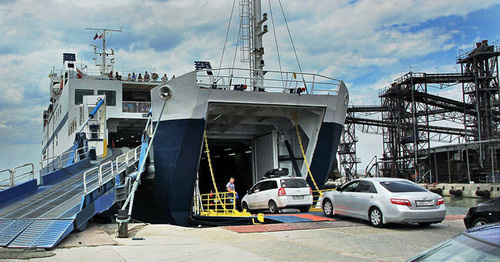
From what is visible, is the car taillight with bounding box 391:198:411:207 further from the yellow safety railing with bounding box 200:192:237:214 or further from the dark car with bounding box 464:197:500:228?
the yellow safety railing with bounding box 200:192:237:214

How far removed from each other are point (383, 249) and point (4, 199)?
1109 centimetres

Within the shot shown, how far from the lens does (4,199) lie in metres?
12.7

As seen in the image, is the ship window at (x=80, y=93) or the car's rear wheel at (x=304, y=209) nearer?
the car's rear wheel at (x=304, y=209)

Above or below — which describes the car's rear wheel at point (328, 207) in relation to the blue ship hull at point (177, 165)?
below

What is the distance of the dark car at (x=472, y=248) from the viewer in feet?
8.86

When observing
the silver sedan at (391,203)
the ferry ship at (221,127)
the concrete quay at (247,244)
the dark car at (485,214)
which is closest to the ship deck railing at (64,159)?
the ferry ship at (221,127)

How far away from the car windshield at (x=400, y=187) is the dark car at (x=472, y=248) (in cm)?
849

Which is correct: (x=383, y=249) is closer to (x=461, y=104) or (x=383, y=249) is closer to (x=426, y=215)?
(x=426, y=215)

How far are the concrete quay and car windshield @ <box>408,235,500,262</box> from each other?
4.54m

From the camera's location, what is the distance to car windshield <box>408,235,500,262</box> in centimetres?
269

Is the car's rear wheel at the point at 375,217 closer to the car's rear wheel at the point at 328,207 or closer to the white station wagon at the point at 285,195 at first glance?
the car's rear wheel at the point at 328,207

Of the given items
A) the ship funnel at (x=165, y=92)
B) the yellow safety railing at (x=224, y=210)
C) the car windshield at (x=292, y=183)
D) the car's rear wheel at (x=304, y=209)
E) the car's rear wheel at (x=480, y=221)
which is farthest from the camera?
the ship funnel at (x=165, y=92)

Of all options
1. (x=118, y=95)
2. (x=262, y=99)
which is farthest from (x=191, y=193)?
(x=118, y=95)

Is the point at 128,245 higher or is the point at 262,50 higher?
the point at 262,50
